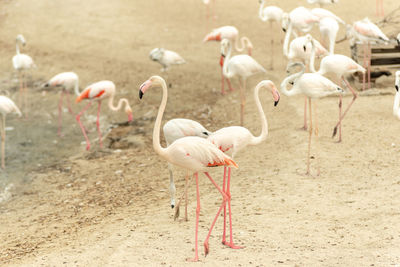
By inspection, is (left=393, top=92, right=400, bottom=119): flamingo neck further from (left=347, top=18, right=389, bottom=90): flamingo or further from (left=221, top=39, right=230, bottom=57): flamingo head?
(left=221, top=39, right=230, bottom=57): flamingo head

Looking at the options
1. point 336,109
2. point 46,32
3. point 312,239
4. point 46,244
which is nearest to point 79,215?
point 46,244

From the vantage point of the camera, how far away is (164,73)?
10641 mm

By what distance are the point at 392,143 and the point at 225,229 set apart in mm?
2860

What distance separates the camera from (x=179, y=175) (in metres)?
6.73

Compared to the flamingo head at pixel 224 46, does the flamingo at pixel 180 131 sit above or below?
below

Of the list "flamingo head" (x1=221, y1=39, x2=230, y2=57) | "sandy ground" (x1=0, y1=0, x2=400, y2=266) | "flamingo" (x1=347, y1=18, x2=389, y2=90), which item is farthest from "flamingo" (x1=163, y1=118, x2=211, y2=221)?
"flamingo" (x1=347, y1=18, x2=389, y2=90)

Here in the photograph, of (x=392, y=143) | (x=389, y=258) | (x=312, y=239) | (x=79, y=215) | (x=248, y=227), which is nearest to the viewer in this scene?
(x=389, y=258)

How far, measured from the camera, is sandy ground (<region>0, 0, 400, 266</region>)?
4598mm

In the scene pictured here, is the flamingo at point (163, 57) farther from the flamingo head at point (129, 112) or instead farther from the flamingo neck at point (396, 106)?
the flamingo neck at point (396, 106)

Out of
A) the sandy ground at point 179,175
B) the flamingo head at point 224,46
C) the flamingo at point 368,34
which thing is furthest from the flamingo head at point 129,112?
the flamingo at point 368,34

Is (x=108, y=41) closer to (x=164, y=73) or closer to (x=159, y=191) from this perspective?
(x=164, y=73)

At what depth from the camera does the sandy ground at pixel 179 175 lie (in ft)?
15.1

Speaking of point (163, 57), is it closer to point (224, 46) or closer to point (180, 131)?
point (224, 46)

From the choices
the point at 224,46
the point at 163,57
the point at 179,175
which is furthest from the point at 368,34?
the point at 179,175
